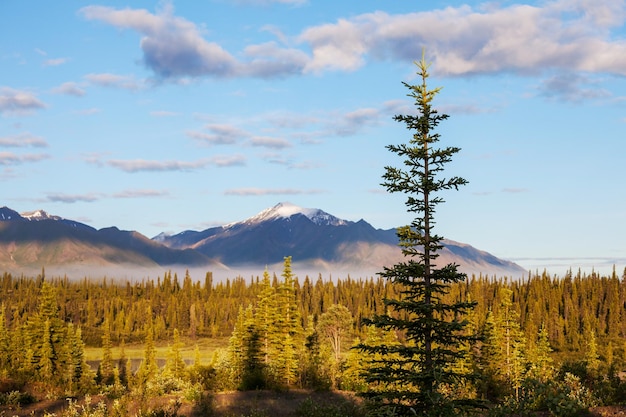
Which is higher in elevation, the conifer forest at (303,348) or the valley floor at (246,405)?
the valley floor at (246,405)

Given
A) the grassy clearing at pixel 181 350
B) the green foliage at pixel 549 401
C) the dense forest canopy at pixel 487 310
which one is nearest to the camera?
the green foliage at pixel 549 401

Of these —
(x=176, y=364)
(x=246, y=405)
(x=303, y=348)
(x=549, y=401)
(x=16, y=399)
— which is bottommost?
(x=176, y=364)

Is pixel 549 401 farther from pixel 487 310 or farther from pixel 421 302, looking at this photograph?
pixel 487 310

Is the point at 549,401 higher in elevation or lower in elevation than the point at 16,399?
higher

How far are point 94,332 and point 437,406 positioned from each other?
593 feet

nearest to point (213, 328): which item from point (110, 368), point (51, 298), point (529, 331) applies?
point (110, 368)

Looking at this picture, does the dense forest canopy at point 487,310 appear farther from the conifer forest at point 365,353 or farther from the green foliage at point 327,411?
the green foliage at point 327,411

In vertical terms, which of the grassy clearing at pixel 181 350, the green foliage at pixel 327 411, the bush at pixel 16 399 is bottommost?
the grassy clearing at pixel 181 350

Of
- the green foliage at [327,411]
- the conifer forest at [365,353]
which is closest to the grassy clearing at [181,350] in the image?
the conifer forest at [365,353]

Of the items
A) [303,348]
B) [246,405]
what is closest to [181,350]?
[303,348]

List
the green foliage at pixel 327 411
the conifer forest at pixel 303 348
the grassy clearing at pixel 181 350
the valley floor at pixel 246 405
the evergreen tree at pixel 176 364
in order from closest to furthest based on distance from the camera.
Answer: the valley floor at pixel 246 405 → the green foliage at pixel 327 411 → the conifer forest at pixel 303 348 → the evergreen tree at pixel 176 364 → the grassy clearing at pixel 181 350

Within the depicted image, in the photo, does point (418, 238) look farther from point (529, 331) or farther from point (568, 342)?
point (568, 342)

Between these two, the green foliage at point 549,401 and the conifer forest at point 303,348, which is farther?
the conifer forest at point 303,348

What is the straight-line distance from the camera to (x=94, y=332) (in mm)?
180250
